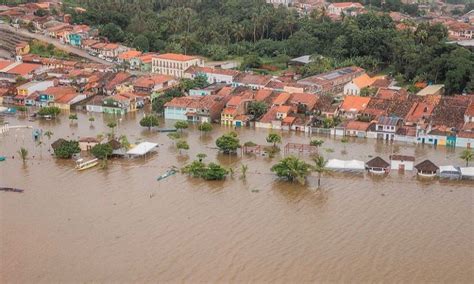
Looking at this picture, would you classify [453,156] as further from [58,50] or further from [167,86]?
[58,50]

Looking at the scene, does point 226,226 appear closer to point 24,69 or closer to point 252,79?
point 252,79

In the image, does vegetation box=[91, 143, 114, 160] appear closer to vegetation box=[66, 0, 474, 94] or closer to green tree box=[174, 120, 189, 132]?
green tree box=[174, 120, 189, 132]

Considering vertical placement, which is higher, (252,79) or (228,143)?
(252,79)

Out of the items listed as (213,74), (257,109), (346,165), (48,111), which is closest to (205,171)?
(346,165)

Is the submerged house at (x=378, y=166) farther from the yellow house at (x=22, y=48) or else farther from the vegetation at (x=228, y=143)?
the yellow house at (x=22, y=48)

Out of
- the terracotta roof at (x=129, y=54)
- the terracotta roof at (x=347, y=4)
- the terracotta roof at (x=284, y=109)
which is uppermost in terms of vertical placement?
the terracotta roof at (x=347, y=4)

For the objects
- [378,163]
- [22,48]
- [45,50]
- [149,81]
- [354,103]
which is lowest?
[378,163]

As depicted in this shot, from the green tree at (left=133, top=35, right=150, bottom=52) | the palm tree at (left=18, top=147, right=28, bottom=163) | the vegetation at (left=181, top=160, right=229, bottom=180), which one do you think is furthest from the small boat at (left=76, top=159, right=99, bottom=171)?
the green tree at (left=133, top=35, right=150, bottom=52)

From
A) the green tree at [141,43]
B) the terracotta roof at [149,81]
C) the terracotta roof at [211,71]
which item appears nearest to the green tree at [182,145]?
the terracotta roof at [149,81]
